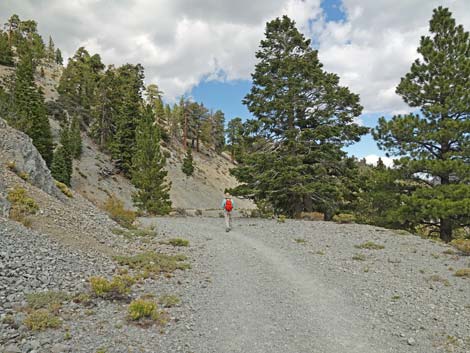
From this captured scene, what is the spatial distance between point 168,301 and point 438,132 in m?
16.1

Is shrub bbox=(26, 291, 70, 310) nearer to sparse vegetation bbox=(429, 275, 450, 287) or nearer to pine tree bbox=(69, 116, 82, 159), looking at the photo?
sparse vegetation bbox=(429, 275, 450, 287)

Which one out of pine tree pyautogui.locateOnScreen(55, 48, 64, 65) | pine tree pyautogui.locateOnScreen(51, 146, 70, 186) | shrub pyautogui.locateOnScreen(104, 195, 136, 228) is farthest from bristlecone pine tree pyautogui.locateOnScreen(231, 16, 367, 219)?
pine tree pyautogui.locateOnScreen(55, 48, 64, 65)

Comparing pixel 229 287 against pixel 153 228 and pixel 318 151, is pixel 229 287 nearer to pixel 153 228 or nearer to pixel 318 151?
pixel 153 228

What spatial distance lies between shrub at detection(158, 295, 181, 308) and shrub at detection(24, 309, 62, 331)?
2115 mm

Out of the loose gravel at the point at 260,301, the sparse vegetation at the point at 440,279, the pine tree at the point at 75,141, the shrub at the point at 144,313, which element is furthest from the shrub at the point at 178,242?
the pine tree at the point at 75,141

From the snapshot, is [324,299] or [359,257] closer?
[324,299]

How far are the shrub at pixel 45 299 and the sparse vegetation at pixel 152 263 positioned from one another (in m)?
2.74

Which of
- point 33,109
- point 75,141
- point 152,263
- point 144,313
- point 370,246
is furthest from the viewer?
point 75,141

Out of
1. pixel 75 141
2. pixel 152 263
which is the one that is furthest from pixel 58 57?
pixel 152 263

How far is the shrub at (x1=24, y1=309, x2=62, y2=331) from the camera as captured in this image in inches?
202

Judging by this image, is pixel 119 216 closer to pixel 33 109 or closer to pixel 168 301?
pixel 168 301

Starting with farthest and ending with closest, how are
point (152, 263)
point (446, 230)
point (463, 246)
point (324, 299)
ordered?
point (446, 230)
point (463, 246)
point (152, 263)
point (324, 299)

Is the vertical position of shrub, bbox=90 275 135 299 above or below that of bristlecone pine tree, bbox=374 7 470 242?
below

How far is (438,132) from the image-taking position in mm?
16266
